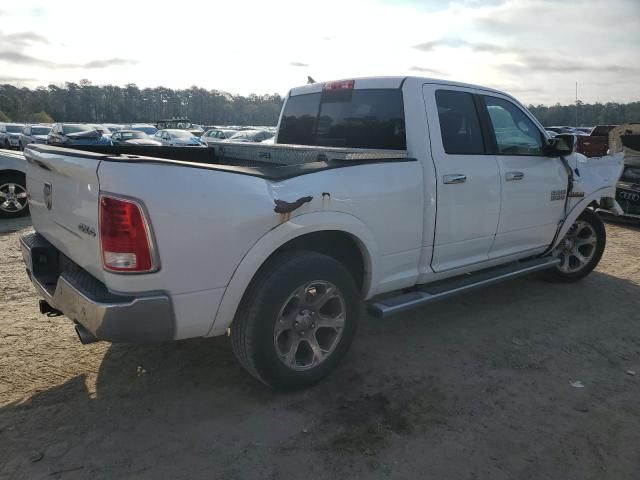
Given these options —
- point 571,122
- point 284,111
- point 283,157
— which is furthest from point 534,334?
point 571,122

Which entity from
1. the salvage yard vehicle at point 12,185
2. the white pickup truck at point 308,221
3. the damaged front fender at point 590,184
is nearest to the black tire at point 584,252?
the damaged front fender at point 590,184

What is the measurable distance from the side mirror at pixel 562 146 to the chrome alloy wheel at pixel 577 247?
3.72 ft

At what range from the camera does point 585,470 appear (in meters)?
2.51

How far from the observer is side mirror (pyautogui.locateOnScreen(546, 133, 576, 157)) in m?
4.55

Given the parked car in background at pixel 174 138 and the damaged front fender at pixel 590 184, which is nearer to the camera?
the damaged front fender at pixel 590 184

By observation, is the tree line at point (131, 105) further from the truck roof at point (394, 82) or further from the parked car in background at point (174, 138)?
the truck roof at point (394, 82)

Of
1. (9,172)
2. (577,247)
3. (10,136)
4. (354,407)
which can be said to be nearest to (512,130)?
(577,247)

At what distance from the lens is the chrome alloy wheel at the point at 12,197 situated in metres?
8.41

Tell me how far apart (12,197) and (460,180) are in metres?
7.94

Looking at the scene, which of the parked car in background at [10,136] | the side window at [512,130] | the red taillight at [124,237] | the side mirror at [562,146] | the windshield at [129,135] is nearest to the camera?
the red taillight at [124,237]

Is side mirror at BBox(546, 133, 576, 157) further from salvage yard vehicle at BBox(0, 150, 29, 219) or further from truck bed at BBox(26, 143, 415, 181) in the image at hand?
salvage yard vehicle at BBox(0, 150, 29, 219)


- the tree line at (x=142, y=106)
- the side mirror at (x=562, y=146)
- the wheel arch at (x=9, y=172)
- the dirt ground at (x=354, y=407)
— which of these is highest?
the tree line at (x=142, y=106)

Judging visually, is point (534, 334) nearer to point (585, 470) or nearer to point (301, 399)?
point (585, 470)

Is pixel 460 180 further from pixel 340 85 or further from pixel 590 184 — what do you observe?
pixel 590 184
